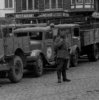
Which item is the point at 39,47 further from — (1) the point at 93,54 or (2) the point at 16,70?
(1) the point at 93,54

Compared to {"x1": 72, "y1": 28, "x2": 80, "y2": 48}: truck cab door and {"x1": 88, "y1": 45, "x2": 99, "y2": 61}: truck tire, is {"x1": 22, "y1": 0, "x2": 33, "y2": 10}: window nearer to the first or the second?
{"x1": 88, "y1": 45, "x2": 99, "y2": 61}: truck tire

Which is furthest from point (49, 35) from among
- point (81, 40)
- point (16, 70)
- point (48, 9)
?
point (48, 9)

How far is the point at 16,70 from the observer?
1523 cm

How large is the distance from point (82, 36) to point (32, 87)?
1022 centimetres

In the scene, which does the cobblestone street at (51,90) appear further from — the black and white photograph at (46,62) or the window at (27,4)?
the window at (27,4)

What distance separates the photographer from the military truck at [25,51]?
567 inches

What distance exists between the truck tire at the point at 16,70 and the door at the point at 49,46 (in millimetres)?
2668

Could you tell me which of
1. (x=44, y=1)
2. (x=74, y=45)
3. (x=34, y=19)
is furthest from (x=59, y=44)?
(x=44, y=1)

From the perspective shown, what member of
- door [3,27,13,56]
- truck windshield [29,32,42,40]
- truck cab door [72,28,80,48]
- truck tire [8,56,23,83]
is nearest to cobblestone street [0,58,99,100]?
truck tire [8,56,23,83]

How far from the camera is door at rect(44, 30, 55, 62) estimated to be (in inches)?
710

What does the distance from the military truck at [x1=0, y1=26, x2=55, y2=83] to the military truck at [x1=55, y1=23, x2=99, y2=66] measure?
1491mm

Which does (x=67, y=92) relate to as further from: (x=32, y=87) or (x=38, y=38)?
(x=38, y=38)

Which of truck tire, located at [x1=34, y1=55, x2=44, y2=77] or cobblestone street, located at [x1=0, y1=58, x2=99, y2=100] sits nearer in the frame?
cobblestone street, located at [x1=0, y1=58, x2=99, y2=100]

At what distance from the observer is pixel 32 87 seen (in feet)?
44.7
